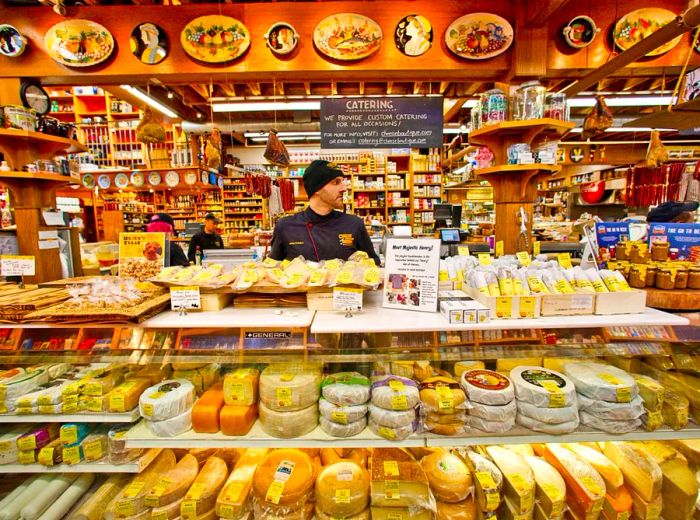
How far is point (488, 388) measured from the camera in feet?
4.54

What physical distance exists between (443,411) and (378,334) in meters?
0.39

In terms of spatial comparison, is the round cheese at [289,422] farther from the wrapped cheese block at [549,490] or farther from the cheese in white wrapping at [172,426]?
the wrapped cheese block at [549,490]

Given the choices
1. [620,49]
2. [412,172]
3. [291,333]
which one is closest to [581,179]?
[412,172]

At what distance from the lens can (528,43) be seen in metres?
3.11

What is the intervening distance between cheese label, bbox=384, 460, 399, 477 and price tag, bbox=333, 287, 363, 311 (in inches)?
26.9

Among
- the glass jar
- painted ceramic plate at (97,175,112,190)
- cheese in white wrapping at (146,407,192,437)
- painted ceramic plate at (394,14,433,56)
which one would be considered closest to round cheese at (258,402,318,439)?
cheese in white wrapping at (146,407,192,437)

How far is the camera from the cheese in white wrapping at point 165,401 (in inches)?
54.7

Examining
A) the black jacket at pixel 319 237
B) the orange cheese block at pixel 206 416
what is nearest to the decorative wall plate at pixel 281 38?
the black jacket at pixel 319 237

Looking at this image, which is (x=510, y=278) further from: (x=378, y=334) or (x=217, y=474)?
(x=217, y=474)

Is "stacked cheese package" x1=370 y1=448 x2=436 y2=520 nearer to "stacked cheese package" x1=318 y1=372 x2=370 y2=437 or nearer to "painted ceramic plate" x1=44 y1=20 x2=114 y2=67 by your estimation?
"stacked cheese package" x1=318 y1=372 x2=370 y2=437

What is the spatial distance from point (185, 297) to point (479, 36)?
335 cm

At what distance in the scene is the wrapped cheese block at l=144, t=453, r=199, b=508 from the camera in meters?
1.40

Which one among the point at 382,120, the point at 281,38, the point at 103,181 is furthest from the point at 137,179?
the point at 382,120

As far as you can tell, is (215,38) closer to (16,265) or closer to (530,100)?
(16,265)
